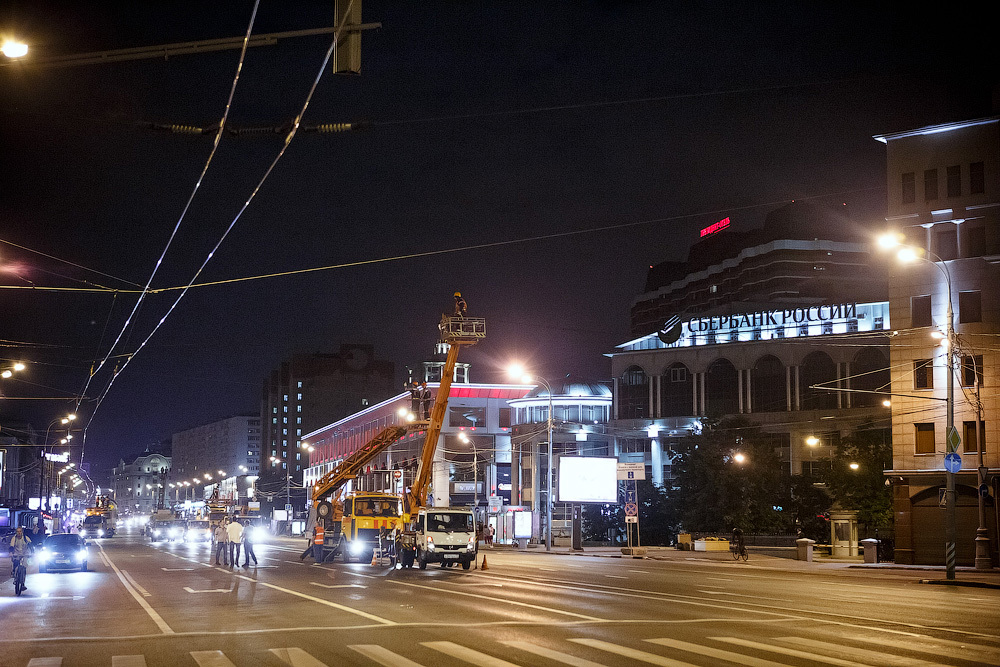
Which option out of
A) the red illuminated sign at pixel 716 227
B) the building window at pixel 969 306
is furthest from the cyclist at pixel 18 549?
the red illuminated sign at pixel 716 227

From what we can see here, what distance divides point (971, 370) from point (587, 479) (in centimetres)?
2365

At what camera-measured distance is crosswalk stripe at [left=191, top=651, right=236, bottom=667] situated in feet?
41.1

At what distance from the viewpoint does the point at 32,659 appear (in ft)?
43.3

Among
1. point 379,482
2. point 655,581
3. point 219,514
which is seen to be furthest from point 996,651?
point 379,482

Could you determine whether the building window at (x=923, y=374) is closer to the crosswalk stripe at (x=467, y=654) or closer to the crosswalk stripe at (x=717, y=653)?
the crosswalk stripe at (x=717, y=653)

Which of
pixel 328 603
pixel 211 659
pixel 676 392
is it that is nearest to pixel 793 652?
pixel 211 659

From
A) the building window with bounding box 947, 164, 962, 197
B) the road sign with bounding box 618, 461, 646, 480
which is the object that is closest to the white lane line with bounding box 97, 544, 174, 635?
the road sign with bounding box 618, 461, 646, 480

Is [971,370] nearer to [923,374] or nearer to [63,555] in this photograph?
[923,374]

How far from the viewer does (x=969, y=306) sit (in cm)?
4631

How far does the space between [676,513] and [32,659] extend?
61.0 m

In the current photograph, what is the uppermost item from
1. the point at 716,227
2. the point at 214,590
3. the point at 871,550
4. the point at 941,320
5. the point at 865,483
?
the point at 716,227

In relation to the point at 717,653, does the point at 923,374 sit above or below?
above

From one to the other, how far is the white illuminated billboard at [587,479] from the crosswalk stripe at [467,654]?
47363 mm

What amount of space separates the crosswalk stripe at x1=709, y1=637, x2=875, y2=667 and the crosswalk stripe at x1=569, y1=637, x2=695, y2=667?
A: 5.41 feet
